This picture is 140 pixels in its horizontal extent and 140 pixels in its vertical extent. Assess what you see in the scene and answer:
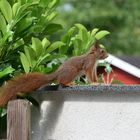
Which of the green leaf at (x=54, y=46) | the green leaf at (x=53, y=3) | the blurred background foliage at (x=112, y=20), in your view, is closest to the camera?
the green leaf at (x=54, y=46)

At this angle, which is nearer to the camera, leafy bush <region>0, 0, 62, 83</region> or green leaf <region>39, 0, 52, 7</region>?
leafy bush <region>0, 0, 62, 83</region>

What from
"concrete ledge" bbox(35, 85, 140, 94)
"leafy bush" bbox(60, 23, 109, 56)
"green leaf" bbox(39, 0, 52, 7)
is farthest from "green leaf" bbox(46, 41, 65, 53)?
"concrete ledge" bbox(35, 85, 140, 94)

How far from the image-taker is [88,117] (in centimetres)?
375

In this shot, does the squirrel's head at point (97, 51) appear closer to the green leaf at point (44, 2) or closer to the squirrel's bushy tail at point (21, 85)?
the green leaf at point (44, 2)

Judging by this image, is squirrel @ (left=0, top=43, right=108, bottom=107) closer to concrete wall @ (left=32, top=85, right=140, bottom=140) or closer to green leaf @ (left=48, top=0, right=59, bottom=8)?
concrete wall @ (left=32, top=85, right=140, bottom=140)

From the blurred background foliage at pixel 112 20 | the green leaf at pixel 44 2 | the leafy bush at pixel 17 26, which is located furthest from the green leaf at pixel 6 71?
the blurred background foliage at pixel 112 20

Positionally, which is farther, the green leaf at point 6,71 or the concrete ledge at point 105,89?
the green leaf at point 6,71

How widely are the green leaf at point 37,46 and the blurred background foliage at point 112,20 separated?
72.5 feet

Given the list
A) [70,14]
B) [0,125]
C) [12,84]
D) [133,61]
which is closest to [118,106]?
[12,84]

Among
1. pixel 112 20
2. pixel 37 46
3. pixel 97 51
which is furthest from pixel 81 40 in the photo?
pixel 112 20

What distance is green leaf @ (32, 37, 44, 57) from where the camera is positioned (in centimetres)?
411

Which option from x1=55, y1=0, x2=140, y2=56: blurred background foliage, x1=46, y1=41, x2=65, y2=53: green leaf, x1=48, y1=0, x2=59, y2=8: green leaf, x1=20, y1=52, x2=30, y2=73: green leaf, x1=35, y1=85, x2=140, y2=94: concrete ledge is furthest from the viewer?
x1=55, y1=0, x2=140, y2=56: blurred background foliage

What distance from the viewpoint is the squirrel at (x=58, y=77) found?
3975 millimetres

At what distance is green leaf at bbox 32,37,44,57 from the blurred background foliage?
22087 mm
